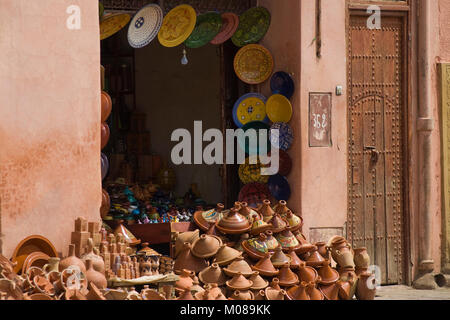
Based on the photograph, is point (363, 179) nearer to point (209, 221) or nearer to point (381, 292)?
point (381, 292)

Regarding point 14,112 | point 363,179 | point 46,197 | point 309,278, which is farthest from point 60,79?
point 363,179

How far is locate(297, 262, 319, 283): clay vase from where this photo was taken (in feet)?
24.2

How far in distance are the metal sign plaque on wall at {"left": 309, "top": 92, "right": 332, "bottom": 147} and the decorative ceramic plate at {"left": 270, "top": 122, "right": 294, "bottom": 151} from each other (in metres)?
0.23

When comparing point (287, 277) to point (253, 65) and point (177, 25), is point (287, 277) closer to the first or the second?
point (253, 65)

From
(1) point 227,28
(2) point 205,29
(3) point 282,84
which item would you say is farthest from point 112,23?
(3) point 282,84

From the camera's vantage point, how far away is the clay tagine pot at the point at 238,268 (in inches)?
281

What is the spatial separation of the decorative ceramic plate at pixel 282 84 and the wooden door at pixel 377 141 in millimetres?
708

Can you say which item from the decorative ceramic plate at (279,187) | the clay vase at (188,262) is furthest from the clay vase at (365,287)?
the clay vase at (188,262)

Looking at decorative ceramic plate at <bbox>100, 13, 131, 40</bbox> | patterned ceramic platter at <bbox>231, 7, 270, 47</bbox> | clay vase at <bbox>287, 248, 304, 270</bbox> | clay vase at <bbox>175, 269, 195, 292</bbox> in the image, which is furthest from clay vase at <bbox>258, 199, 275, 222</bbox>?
decorative ceramic plate at <bbox>100, 13, 131, 40</bbox>

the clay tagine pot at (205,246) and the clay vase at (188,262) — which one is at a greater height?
the clay tagine pot at (205,246)

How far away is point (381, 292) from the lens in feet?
28.7

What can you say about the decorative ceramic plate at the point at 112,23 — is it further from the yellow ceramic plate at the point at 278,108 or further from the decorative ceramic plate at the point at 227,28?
the yellow ceramic plate at the point at 278,108

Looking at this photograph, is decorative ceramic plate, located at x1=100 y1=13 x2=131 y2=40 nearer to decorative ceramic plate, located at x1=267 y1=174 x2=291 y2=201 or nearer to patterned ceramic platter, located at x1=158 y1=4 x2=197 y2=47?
patterned ceramic platter, located at x1=158 y1=4 x2=197 y2=47

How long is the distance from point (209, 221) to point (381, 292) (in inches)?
84.9
